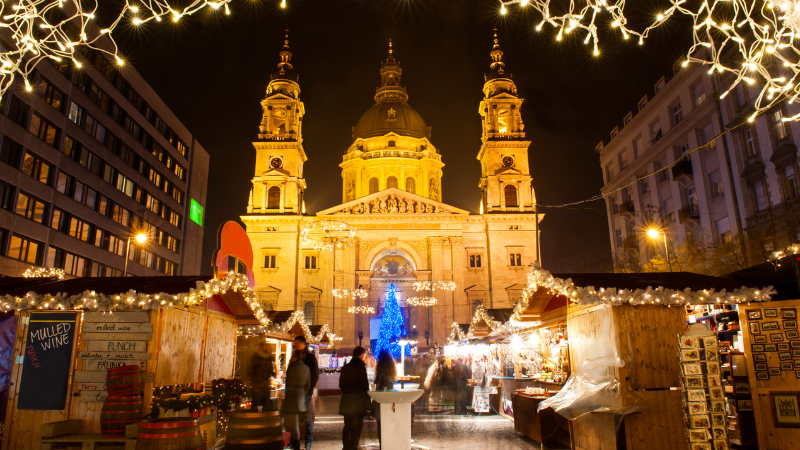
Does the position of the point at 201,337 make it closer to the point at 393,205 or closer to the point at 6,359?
the point at 6,359

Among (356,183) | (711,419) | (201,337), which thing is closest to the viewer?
(711,419)

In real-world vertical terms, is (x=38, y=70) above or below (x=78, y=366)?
above

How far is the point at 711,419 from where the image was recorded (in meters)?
9.00

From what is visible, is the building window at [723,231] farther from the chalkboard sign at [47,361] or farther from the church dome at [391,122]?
the church dome at [391,122]

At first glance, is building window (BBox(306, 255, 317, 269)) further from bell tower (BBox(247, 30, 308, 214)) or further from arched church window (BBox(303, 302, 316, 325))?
bell tower (BBox(247, 30, 308, 214))

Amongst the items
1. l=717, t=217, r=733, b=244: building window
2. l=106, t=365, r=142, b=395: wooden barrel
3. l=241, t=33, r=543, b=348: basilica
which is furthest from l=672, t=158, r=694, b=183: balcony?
l=106, t=365, r=142, b=395: wooden barrel

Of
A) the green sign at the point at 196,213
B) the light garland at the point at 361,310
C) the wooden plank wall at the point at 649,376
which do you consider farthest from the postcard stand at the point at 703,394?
the green sign at the point at 196,213

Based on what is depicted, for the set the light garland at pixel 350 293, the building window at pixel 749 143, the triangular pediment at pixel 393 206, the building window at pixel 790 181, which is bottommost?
the light garland at pixel 350 293

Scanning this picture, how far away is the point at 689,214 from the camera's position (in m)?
31.2

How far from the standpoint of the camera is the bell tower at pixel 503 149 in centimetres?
4969

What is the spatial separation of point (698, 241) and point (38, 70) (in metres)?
38.3

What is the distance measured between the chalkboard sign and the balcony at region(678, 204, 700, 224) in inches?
1235

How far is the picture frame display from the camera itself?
31.2 ft

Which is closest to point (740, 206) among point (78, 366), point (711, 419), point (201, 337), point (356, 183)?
point (711, 419)
